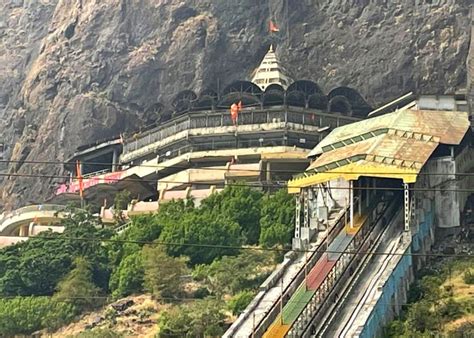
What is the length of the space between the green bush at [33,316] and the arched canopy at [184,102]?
85.5ft

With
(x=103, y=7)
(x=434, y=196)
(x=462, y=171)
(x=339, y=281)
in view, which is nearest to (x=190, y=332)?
(x=339, y=281)

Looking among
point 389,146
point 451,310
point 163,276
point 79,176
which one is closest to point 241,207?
point 163,276

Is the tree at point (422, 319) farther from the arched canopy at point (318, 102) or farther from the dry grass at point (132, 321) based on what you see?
the arched canopy at point (318, 102)

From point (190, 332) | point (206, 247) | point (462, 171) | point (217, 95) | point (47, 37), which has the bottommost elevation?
point (190, 332)

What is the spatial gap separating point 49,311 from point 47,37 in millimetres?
54602

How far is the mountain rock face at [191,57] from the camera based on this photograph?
74062mm

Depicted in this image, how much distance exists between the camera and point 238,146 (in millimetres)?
62594

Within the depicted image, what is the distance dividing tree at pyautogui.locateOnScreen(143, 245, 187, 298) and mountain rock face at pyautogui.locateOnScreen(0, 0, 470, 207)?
101 feet

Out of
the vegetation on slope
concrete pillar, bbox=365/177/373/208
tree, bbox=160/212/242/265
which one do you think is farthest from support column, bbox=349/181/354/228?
tree, bbox=160/212/242/265

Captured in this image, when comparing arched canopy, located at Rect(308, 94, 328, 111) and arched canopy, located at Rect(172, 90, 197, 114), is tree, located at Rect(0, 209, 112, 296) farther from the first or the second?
arched canopy, located at Rect(308, 94, 328, 111)

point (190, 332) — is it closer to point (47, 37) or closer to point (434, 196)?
point (434, 196)

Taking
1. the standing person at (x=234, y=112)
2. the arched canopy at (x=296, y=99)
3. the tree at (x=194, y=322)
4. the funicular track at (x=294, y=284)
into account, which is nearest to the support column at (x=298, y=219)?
the funicular track at (x=294, y=284)

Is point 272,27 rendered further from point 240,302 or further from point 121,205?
point 240,302

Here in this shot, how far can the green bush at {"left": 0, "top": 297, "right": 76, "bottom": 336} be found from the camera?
4084cm
